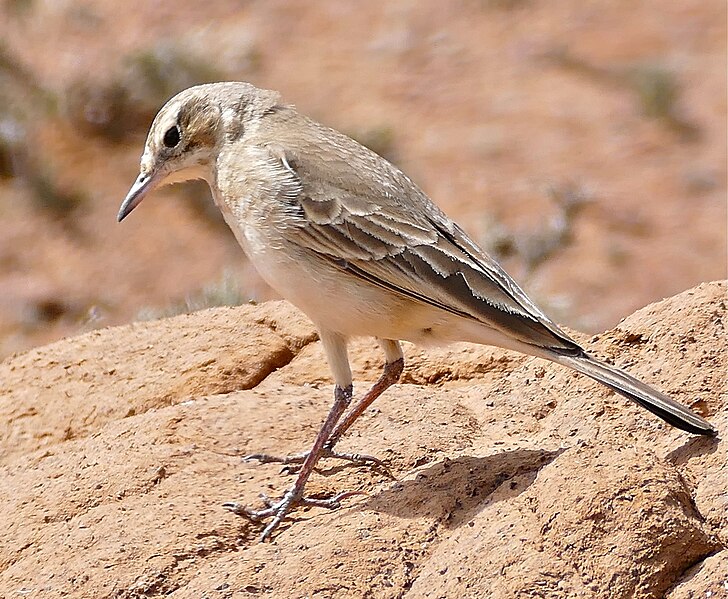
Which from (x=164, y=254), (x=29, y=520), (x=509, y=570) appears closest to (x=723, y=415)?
(x=509, y=570)

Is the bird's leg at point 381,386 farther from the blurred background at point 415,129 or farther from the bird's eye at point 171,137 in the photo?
the blurred background at point 415,129

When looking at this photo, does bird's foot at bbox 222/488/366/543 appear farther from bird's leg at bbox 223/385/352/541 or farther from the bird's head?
the bird's head

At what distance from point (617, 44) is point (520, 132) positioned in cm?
334

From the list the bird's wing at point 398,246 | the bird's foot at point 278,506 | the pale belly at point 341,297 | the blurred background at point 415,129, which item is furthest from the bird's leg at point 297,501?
the blurred background at point 415,129

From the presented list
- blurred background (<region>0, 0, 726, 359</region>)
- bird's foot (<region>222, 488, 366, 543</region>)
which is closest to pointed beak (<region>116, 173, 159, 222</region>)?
bird's foot (<region>222, 488, 366, 543</region>)

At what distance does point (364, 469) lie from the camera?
17.2ft

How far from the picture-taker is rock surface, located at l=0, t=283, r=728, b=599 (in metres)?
4.04

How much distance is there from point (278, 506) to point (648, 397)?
1568mm

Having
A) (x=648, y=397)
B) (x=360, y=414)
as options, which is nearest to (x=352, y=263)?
(x=360, y=414)

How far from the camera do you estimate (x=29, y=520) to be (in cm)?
510

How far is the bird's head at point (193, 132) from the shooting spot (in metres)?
5.48

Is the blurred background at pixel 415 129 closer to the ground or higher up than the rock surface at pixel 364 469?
closer to the ground

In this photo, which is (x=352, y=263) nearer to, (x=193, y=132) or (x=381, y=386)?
(x=381, y=386)

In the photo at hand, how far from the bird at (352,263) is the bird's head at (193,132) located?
0.13m
